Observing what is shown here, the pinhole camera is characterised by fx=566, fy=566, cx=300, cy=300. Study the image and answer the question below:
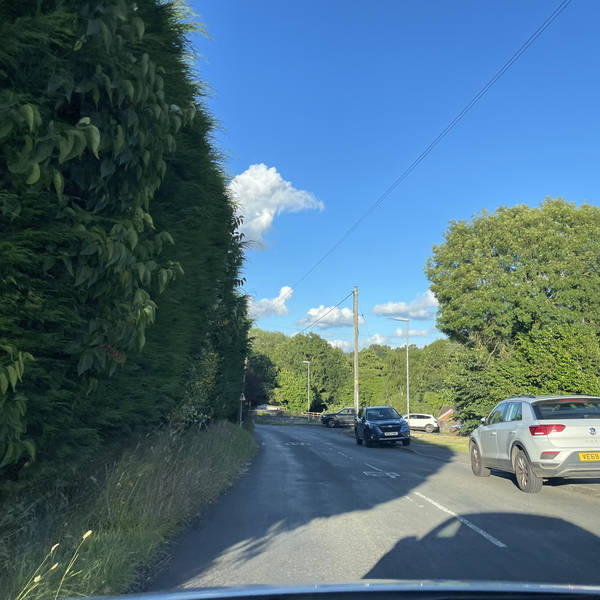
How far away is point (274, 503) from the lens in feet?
30.3

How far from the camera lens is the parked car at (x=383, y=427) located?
78.5 feet

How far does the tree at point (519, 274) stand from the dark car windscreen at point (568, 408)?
23020 mm

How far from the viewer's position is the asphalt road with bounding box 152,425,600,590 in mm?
5207

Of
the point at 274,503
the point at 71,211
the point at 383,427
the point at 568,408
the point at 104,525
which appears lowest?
the point at 274,503

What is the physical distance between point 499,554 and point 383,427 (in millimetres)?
18448

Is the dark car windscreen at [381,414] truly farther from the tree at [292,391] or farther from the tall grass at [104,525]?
the tree at [292,391]

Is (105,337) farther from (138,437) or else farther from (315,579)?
(138,437)

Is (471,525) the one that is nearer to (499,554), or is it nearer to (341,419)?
(499,554)

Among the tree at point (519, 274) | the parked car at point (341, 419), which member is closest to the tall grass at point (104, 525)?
the tree at point (519, 274)

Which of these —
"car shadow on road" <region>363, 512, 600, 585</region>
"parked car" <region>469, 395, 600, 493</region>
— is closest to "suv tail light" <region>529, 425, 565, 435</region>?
"parked car" <region>469, 395, 600, 493</region>

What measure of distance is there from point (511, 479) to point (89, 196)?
11366mm

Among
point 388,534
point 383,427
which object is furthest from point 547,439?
point 383,427

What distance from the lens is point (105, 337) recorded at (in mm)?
4062

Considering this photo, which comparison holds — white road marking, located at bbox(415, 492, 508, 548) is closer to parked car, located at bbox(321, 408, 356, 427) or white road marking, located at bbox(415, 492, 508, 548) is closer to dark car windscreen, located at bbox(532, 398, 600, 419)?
dark car windscreen, located at bbox(532, 398, 600, 419)
